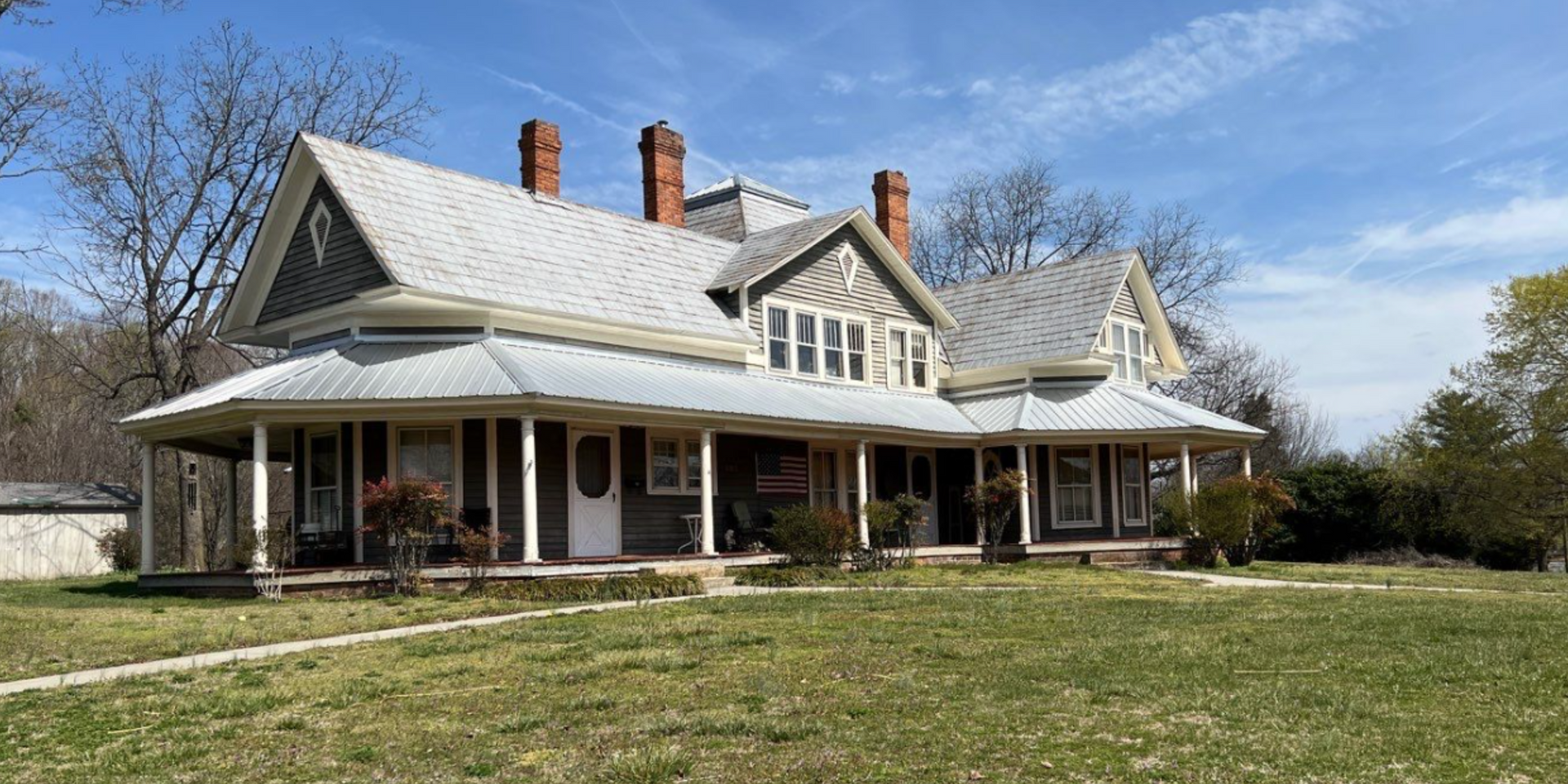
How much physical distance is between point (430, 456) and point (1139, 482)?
52.2ft

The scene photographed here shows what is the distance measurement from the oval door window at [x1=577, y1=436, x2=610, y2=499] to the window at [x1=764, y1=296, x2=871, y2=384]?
5240mm

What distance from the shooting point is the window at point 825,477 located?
26.8 metres

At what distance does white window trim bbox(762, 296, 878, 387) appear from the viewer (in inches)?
1056

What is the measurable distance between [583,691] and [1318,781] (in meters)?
4.85

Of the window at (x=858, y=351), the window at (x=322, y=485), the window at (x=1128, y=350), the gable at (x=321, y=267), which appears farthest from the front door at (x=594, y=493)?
the window at (x=1128, y=350)

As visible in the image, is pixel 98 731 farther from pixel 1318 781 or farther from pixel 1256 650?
pixel 1256 650

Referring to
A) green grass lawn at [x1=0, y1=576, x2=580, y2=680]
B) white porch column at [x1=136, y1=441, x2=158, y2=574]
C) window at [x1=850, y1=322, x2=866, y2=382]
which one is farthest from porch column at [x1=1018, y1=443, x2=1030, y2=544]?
white porch column at [x1=136, y1=441, x2=158, y2=574]

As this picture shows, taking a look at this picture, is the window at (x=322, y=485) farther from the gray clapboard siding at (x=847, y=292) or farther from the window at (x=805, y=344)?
the window at (x=805, y=344)

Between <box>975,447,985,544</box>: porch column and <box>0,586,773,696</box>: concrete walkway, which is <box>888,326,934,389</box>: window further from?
<box>0,586,773,696</box>: concrete walkway

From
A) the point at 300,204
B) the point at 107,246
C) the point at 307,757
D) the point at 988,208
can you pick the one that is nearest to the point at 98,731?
the point at 307,757

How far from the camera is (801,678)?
31.9 ft

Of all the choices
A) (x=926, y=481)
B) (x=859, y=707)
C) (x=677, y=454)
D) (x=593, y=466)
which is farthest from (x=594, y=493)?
(x=859, y=707)

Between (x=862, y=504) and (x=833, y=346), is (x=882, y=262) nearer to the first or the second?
(x=833, y=346)

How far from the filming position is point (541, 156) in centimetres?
2759
